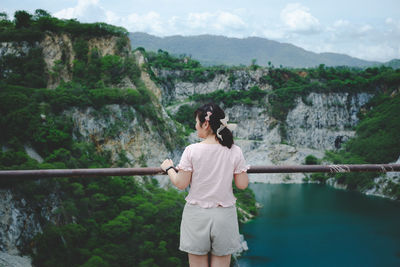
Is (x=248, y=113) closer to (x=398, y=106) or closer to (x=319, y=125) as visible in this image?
(x=319, y=125)

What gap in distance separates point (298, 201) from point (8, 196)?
30108 mm

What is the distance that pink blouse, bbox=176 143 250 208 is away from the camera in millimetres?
1869

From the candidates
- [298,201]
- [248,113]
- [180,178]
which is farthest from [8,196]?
[248,113]

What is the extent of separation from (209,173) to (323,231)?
2636 cm

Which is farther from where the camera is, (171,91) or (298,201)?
(171,91)

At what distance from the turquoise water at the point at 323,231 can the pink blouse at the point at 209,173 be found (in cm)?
1975

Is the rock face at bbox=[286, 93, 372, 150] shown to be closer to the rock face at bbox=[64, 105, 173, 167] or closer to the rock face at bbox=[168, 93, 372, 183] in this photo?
the rock face at bbox=[168, 93, 372, 183]

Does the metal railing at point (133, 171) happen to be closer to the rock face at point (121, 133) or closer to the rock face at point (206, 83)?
the rock face at point (121, 133)

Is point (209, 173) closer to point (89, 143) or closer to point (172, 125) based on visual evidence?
point (89, 143)

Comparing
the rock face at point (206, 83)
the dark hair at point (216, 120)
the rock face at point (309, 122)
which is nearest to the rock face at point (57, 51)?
the dark hair at point (216, 120)

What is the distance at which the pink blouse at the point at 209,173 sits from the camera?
73.6 inches

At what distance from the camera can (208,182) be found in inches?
74.0

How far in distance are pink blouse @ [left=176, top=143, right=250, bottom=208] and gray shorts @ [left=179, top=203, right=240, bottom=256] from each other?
4 centimetres

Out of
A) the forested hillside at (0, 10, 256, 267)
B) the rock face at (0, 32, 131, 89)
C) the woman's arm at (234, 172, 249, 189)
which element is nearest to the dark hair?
the woman's arm at (234, 172, 249, 189)
